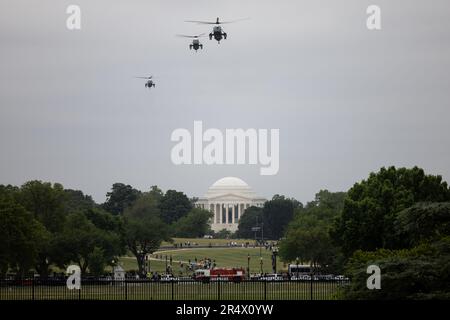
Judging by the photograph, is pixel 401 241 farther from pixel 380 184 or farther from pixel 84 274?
pixel 84 274

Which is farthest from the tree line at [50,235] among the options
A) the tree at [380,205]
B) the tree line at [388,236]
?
the tree at [380,205]

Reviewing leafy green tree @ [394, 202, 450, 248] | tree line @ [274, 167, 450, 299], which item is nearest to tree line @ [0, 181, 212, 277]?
tree line @ [274, 167, 450, 299]

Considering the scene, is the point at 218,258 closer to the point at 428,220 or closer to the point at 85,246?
the point at 85,246

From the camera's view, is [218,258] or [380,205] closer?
[380,205]

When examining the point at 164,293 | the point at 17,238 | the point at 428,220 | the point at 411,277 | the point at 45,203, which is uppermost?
the point at 45,203

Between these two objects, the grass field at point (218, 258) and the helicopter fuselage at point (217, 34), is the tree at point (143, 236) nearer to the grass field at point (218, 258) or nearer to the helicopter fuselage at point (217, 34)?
the grass field at point (218, 258)

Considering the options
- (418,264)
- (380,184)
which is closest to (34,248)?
(380,184)

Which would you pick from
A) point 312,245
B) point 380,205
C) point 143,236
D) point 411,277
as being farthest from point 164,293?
point 143,236

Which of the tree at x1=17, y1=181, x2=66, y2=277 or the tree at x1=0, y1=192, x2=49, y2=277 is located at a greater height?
the tree at x1=17, y1=181, x2=66, y2=277

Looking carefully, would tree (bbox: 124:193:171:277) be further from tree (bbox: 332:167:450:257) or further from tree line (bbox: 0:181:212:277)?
tree (bbox: 332:167:450:257)
